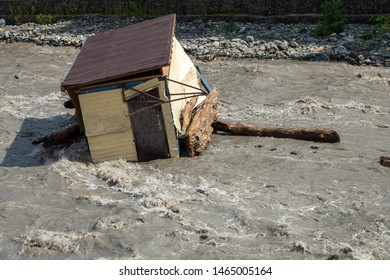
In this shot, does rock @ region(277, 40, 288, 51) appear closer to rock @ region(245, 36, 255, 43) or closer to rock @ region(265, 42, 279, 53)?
rock @ region(265, 42, 279, 53)

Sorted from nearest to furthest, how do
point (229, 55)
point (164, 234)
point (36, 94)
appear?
point (164, 234), point (36, 94), point (229, 55)

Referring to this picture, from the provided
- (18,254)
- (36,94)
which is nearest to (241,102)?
(36,94)

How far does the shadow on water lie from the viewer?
13.7 metres

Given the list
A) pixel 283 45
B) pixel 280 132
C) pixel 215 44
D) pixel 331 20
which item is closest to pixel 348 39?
pixel 331 20

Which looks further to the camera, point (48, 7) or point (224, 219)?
point (48, 7)

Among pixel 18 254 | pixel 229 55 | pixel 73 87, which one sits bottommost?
pixel 229 55

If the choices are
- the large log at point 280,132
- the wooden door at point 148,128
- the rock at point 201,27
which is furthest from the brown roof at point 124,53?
the rock at point 201,27

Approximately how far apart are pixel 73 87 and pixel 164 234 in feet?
12.7

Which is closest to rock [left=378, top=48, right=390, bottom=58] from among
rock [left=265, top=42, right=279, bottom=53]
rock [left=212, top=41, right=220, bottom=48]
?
rock [left=265, top=42, right=279, bottom=53]

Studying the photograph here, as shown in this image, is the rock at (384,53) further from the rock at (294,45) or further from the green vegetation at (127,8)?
the green vegetation at (127,8)

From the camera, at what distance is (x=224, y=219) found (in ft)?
34.6

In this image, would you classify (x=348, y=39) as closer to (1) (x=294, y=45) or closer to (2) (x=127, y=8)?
(1) (x=294, y=45)

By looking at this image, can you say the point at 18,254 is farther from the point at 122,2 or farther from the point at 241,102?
the point at 122,2

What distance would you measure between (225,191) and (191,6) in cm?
1383
